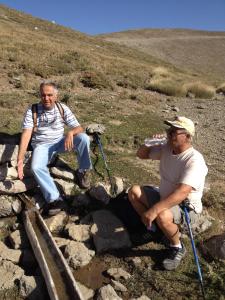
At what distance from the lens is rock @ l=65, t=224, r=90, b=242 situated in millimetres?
5621

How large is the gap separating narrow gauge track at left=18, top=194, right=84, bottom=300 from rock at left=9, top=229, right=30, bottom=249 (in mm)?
120

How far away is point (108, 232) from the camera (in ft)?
18.8

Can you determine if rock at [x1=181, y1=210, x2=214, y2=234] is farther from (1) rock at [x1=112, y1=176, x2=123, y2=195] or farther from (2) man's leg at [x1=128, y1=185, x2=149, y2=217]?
(1) rock at [x1=112, y1=176, x2=123, y2=195]

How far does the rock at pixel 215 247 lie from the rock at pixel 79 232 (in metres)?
1.61

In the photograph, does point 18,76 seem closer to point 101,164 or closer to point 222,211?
point 101,164

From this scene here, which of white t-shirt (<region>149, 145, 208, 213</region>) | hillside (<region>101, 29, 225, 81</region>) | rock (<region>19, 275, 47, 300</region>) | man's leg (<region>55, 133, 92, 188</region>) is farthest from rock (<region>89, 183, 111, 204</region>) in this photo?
hillside (<region>101, 29, 225, 81</region>)

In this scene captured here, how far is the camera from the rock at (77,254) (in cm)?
512

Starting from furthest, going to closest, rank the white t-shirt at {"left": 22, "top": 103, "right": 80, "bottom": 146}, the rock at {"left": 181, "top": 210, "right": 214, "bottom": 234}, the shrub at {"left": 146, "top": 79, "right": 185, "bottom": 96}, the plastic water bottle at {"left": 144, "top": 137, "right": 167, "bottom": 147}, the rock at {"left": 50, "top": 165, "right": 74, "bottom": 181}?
the shrub at {"left": 146, "top": 79, "right": 185, "bottom": 96} → the rock at {"left": 50, "top": 165, "right": 74, "bottom": 181} → the white t-shirt at {"left": 22, "top": 103, "right": 80, "bottom": 146} → the rock at {"left": 181, "top": 210, "right": 214, "bottom": 234} → the plastic water bottle at {"left": 144, "top": 137, "right": 167, "bottom": 147}

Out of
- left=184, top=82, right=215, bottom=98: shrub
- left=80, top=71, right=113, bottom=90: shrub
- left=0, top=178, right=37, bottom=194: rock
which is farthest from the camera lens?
left=184, top=82, right=215, bottom=98: shrub

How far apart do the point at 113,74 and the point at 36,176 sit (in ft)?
49.3

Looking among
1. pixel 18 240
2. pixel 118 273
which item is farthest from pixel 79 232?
pixel 118 273

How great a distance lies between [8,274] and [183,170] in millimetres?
2430

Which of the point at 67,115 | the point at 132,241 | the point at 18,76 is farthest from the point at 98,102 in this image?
the point at 132,241

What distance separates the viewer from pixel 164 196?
16.9ft
